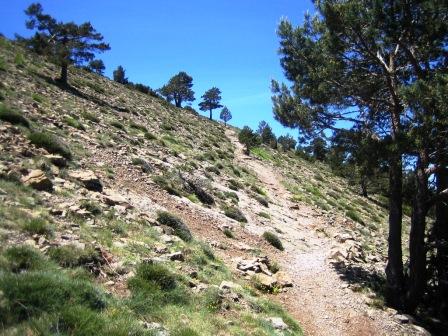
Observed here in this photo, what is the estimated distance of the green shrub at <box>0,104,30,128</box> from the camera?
13377mm

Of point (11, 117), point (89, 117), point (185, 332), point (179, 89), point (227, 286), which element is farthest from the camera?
point (179, 89)

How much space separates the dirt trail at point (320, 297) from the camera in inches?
413

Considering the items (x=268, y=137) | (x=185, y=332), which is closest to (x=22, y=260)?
(x=185, y=332)

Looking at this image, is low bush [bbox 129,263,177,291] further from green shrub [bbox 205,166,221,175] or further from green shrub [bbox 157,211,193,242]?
green shrub [bbox 205,166,221,175]

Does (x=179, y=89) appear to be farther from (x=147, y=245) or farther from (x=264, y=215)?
(x=147, y=245)

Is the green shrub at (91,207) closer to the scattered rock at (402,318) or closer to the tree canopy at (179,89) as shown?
the scattered rock at (402,318)

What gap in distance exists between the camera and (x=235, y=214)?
17.1 meters

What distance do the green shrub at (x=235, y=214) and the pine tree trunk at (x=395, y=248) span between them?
639cm

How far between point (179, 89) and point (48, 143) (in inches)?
2408

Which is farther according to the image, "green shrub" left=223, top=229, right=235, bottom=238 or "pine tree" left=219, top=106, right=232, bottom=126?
"pine tree" left=219, top=106, right=232, bottom=126

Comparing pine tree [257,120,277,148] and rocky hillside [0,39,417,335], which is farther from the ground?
pine tree [257,120,277,148]

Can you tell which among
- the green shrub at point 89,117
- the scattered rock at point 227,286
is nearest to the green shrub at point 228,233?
the scattered rock at point 227,286

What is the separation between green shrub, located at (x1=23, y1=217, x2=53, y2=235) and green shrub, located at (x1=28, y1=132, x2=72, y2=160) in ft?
18.8

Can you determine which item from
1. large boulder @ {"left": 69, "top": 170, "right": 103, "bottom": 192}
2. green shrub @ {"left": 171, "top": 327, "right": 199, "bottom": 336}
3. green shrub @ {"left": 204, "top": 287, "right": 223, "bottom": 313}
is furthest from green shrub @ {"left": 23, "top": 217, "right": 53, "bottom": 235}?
large boulder @ {"left": 69, "top": 170, "right": 103, "bottom": 192}
